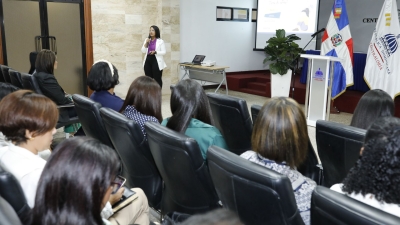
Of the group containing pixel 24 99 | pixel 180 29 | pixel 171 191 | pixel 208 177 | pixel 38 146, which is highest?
pixel 180 29

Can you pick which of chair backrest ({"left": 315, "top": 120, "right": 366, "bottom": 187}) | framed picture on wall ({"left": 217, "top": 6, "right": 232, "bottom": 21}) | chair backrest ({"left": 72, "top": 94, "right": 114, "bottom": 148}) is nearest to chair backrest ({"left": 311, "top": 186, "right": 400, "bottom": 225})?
chair backrest ({"left": 315, "top": 120, "right": 366, "bottom": 187})

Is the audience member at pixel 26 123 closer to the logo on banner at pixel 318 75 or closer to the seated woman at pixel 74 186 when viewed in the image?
the seated woman at pixel 74 186

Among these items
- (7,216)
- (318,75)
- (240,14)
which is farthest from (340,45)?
(7,216)

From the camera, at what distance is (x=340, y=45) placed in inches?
239

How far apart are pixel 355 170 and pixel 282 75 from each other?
18.8 feet

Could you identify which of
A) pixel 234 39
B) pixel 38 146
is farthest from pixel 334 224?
pixel 234 39

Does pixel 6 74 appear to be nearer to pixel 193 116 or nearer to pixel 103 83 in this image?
pixel 103 83

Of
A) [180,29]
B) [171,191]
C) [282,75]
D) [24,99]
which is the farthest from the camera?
[180,29]

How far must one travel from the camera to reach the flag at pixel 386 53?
18.9 feet

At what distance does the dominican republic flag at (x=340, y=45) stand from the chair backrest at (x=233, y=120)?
3855mm

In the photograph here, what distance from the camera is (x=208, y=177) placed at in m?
1.83

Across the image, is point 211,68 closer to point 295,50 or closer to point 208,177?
point 295,50

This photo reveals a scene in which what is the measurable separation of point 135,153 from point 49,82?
2.15 meters

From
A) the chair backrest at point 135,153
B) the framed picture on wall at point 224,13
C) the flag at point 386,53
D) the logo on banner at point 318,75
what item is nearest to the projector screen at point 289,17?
the framed picture on wall at point 224,13
